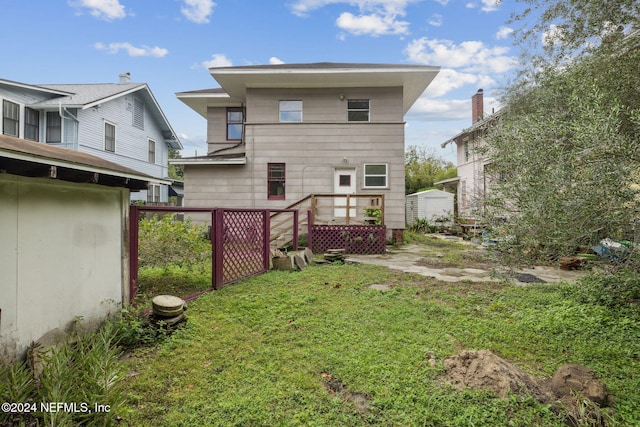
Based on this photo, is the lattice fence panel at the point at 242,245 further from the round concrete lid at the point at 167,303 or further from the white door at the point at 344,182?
the white door at the point at 344,182

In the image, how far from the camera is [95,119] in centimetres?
1514

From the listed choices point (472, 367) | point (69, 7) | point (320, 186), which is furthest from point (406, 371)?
point (69, 7)

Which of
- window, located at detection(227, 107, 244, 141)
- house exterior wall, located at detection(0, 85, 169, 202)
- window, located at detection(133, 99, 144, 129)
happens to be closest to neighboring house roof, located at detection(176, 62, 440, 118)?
window, located at detection(227, 107, 244, 141)

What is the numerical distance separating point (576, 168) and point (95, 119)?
18488mm

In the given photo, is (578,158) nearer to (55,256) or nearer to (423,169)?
(55,256)

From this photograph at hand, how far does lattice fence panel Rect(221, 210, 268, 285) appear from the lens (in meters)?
5.85

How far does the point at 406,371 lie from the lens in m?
2.77

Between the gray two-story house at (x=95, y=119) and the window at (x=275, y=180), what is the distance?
520 centimetres

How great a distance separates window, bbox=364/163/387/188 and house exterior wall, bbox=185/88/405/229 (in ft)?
0.47

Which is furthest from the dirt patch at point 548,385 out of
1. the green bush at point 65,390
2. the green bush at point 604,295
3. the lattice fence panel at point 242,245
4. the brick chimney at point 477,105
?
the brick chimney at point 477,105

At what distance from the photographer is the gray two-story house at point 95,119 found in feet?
43.8

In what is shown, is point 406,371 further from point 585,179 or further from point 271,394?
point 585,179

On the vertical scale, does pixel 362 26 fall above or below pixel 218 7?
above

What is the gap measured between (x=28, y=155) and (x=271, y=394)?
2.66 metres
